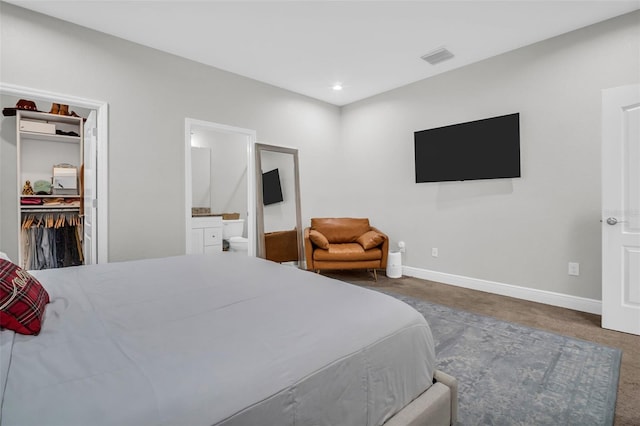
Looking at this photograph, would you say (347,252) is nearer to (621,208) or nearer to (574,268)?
(574,268)

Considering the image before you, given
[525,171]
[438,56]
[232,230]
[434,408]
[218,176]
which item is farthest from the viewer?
[218,176]

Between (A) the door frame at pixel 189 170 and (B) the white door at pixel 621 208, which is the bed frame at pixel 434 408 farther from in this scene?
(A) the door frame at pixel 189 170

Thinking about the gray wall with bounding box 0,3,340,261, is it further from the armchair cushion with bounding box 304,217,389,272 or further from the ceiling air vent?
the ceiling air vent

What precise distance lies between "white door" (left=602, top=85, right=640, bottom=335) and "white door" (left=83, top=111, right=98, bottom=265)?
4.68 metres

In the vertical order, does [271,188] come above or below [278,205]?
above

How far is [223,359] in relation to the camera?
33.9 inches

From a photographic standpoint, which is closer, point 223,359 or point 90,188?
point 223,359

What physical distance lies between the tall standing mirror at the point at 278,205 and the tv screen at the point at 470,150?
6.06 ft

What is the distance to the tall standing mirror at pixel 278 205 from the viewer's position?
4.30 meters

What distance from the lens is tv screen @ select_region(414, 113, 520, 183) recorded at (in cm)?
343

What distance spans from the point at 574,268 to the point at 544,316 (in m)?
0.64

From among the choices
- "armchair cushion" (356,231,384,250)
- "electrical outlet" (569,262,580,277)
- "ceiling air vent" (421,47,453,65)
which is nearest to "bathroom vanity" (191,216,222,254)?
"armchair cushion" (356,231,384,250)

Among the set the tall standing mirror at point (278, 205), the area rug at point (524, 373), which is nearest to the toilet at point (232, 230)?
the tall standing mirror at point (278, 205)

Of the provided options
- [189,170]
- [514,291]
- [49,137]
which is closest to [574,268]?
[514,291]
